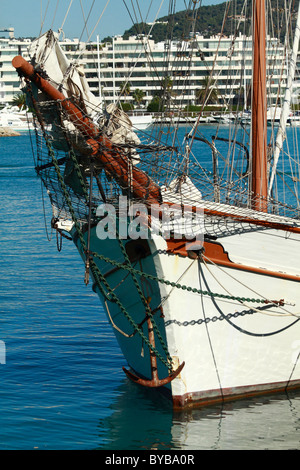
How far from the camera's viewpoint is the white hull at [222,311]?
32.3 feet

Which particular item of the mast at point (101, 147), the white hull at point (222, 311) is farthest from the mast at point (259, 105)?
the mast at point (101, 147)

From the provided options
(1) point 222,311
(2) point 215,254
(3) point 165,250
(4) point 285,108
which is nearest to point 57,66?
(3) point 165,250

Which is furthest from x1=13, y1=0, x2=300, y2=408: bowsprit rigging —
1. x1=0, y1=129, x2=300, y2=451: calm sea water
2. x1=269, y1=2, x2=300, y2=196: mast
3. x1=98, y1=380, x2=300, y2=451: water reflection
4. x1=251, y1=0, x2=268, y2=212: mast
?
x1=269, y1=2, x2=300, y2=196: mast

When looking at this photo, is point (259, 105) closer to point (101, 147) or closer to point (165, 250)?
point (165, 250)

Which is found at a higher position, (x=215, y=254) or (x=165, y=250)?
(x=165, y=250)

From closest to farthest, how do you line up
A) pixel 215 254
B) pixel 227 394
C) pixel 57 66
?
1. pixel 57 66
2. pixel 215 254
3. pixel 227 394

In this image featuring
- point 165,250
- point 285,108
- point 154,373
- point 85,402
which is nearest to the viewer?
point 165,250

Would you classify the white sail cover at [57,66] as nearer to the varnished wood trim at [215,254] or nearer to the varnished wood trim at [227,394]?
the varnished wood trim at [215,254]

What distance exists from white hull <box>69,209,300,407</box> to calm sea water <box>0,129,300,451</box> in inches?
17.4

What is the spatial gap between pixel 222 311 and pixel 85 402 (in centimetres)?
246

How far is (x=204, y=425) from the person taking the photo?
33.3 ft

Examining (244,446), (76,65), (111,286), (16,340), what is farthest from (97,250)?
(16,340)

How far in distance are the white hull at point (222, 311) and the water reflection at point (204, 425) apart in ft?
0.71

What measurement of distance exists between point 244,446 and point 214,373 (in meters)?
1.04
